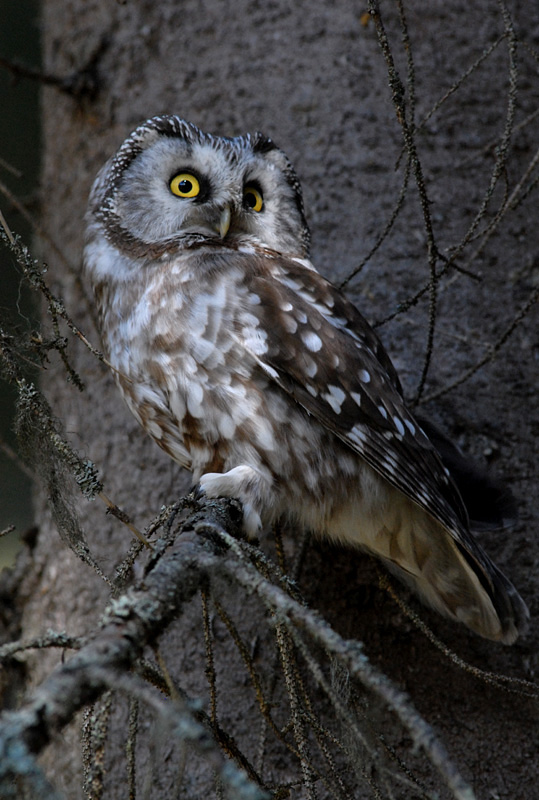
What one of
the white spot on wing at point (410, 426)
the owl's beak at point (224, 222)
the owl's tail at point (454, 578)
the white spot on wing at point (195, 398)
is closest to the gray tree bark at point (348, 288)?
the owl's tail at point (454, 578)

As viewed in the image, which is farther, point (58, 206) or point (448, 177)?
point (58, 206)

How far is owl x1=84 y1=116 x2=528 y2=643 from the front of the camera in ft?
6.26

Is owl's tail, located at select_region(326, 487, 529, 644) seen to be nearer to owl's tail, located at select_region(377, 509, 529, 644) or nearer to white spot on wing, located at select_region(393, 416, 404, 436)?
owl's tail, located at select_region(377, 509, 529, 644)

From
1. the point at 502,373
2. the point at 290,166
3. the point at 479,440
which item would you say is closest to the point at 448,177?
the point at 290,166

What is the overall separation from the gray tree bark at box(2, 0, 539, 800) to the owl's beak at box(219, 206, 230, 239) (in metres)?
0.35

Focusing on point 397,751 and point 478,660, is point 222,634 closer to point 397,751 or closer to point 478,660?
point 397,751

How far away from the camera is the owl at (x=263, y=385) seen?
1.91 m

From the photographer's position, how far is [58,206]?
2785 millimetres

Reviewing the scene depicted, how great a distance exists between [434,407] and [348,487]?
45 cm

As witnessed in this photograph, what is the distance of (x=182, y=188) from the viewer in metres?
2.29

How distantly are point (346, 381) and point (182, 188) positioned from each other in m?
0.80

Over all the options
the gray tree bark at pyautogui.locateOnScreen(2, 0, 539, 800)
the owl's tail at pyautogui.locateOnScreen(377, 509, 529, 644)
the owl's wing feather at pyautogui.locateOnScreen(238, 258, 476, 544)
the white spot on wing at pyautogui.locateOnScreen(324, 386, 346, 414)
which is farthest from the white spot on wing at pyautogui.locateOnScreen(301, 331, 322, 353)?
the owl's tail at pyautogui.locateOnScreen(377, 509, 529, 644)

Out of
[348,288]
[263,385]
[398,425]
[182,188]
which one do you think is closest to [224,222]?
[182,188]

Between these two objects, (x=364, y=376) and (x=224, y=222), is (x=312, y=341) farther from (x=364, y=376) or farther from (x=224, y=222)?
(x=224, y=222)
